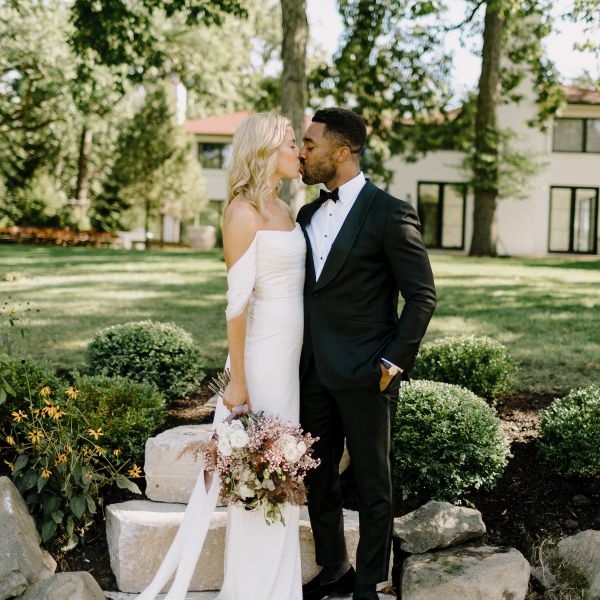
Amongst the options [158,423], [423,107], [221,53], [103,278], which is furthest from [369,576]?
[221,53]

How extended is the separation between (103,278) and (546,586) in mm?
11691

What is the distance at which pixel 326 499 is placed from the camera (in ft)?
13.7

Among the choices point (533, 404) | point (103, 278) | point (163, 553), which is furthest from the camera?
point (103, 278)

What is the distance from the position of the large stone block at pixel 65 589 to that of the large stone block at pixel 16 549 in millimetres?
78

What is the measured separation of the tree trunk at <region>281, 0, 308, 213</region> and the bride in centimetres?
522

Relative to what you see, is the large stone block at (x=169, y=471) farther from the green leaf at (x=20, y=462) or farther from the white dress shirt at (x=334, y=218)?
the white dress shirt at (x=334, y=218)

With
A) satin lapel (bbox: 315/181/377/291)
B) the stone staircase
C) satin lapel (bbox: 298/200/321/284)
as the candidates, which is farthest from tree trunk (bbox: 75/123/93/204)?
satin lapel (bbox: 315/181/377/291)

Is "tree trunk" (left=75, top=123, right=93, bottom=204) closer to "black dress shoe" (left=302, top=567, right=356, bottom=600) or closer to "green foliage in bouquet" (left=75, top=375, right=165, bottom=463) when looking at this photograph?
"green foliage in bouquet" (left=75, top=375, right=165, bottom=463)

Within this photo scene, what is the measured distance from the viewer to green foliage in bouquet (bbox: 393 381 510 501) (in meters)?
4.87

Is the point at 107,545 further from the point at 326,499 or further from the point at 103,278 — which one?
the point at 103,278


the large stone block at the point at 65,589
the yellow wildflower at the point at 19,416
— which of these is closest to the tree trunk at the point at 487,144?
the yellow wildflower at the point at 19,416

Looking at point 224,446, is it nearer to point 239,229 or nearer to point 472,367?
point 239,229

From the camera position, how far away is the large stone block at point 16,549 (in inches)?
161

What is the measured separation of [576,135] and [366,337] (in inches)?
1136
